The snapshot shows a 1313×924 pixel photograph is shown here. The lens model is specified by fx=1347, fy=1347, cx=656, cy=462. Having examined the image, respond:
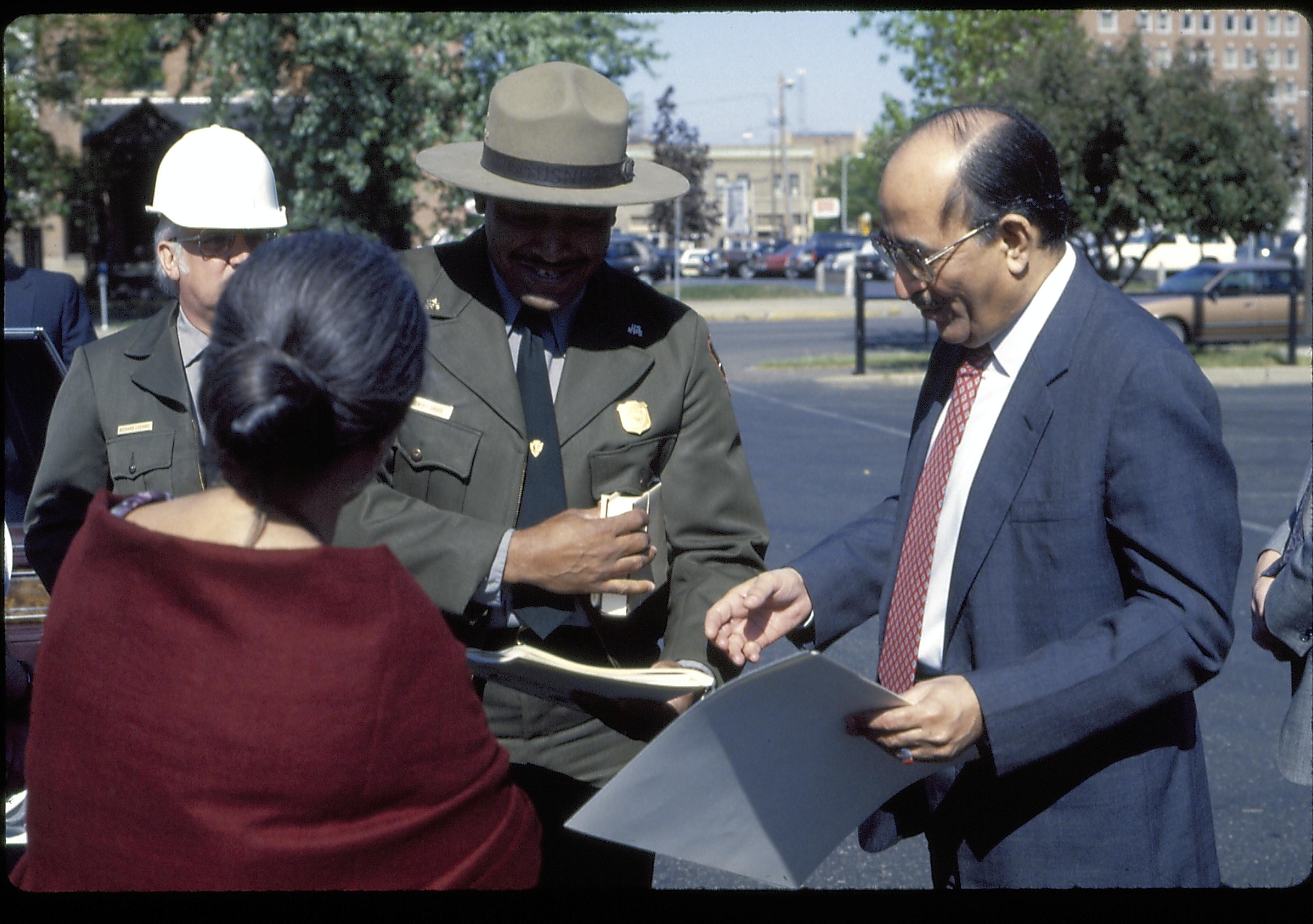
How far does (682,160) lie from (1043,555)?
5052 centimetres

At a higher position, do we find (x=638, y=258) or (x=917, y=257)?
(x=917, y=257)

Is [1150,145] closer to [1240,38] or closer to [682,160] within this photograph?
[682,160]

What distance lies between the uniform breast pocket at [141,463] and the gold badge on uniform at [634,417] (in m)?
1.09

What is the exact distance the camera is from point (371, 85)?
67.3ft

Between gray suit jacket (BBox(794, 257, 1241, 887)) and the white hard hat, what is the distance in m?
2.03

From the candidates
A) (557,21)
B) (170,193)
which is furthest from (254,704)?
(557,21)

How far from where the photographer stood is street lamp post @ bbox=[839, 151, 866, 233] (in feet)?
262

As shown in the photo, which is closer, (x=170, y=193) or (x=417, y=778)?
(x=417, y=778)

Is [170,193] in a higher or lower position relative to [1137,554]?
higher

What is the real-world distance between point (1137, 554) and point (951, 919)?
679mm

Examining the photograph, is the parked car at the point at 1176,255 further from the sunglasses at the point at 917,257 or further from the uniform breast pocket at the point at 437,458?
the uniform breast pocket at the point at 437,458

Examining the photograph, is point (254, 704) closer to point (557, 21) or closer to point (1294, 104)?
point (557, 21)

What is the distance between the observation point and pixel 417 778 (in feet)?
5.17

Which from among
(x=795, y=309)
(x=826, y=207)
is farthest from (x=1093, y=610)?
(x=826, y=207)
